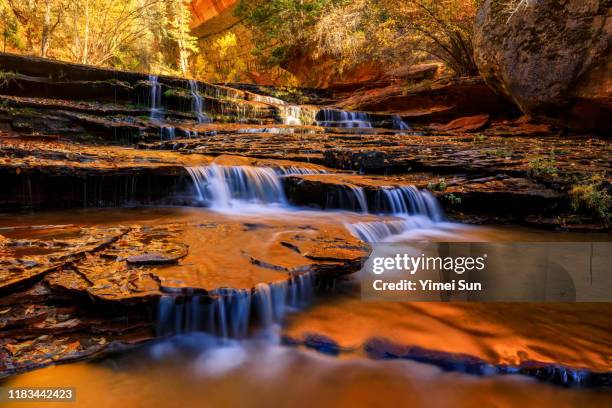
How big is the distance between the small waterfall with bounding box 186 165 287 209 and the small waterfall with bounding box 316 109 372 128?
23.8 feet

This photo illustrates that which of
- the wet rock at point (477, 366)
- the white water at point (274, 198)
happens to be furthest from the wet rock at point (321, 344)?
the white water at point (274, 198)

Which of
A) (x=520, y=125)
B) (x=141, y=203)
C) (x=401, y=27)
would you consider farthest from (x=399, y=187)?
(x=401, y=27)

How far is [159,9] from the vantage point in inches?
1007

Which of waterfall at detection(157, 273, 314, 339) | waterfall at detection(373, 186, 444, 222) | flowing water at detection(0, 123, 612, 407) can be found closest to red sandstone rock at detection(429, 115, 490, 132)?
waterfall at detection(373, 186, 444, 222)

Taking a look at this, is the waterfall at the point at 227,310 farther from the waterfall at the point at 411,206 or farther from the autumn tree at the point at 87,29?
the autumn tree at the point at 87,29

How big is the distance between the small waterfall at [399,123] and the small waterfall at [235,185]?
827cm

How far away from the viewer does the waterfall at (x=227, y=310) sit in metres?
2.80

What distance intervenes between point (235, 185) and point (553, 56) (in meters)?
7.55

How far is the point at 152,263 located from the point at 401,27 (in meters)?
13.7

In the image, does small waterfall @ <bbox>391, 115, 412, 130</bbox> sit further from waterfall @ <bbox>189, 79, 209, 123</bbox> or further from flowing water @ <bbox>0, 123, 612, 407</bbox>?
flowing water @ <bbox>0, 123, 612, 407</bbox>

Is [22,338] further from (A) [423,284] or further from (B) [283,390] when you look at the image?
(A) [423,284]

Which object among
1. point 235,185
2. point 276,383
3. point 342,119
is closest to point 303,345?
point 276,383

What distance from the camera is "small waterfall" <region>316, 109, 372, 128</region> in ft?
45.5

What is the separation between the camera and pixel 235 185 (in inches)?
276
